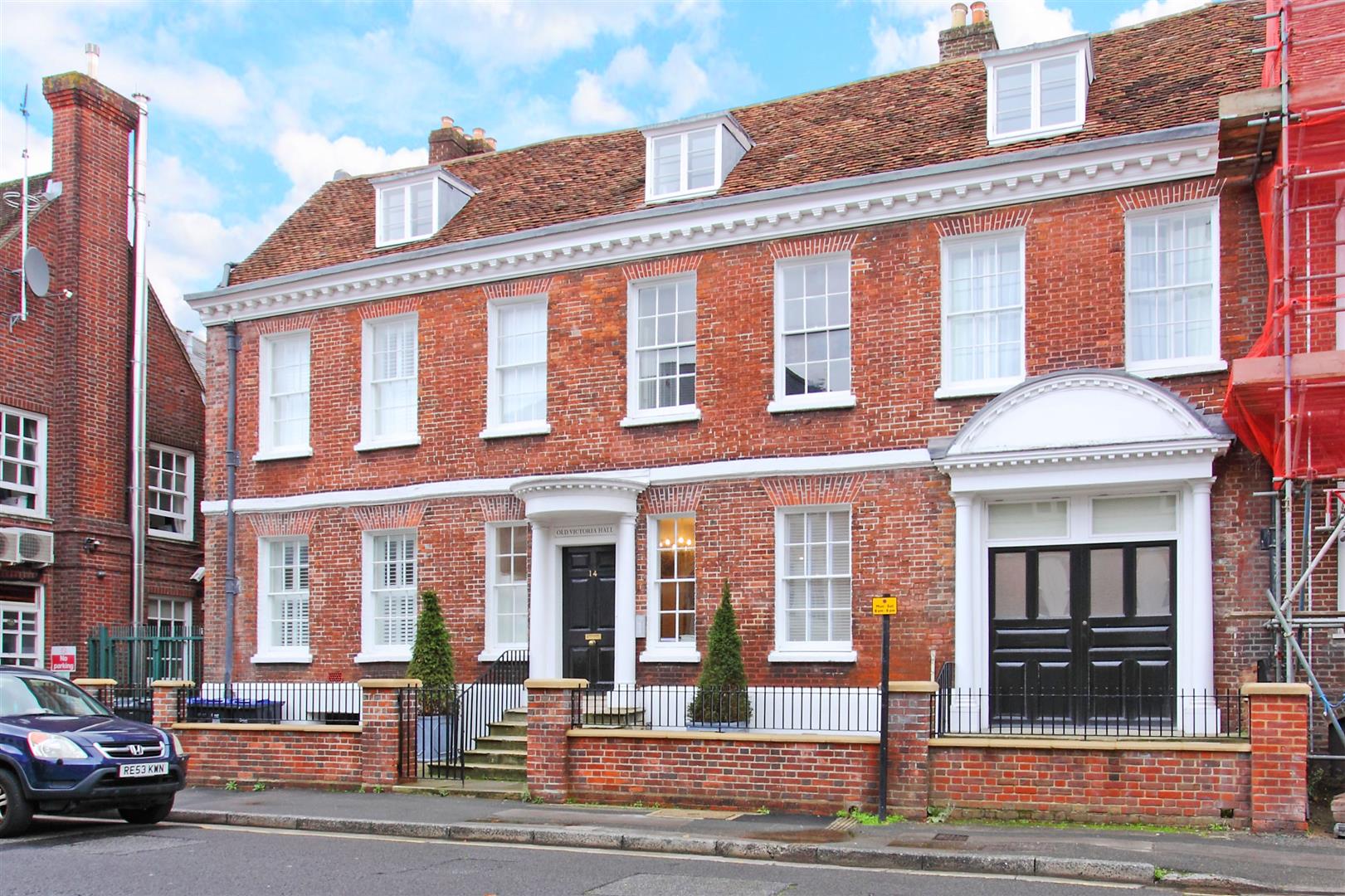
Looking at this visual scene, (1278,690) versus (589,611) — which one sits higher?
(589,611)

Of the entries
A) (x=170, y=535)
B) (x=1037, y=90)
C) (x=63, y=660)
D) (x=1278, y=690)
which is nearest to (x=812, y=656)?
(x=1278, y=690)

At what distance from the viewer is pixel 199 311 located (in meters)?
22.8

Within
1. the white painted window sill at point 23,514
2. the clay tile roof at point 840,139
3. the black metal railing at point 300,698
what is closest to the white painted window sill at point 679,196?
the clay tile roof at point 840,139

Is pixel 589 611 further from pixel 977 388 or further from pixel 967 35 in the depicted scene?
pixel 967 35

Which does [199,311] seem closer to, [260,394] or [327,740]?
[260,394]

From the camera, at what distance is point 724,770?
14039 mm

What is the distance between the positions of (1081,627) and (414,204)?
12.5 m

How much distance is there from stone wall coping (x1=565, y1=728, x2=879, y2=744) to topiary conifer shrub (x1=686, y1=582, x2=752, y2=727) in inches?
77.4

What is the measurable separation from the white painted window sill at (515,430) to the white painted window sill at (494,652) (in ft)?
10.2

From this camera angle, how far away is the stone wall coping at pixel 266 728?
52.7ft

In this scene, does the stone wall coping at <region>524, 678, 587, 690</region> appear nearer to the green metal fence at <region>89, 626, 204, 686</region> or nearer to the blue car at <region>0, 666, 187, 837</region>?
the blue car at <region>0, 666, 187, 837</region>

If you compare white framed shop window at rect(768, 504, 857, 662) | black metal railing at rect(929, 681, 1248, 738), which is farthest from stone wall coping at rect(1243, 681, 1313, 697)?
white framed shop window at rect(768, 504, 857, 662)

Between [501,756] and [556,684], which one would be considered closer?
[556,684]

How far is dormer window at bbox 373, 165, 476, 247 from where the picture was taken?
2189cm
